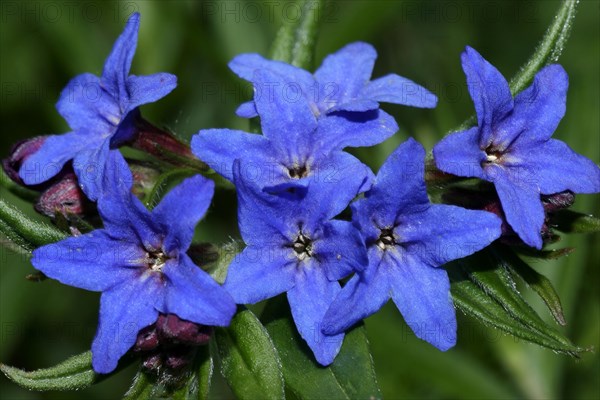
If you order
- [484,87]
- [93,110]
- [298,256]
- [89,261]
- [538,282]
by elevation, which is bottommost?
[538,282]

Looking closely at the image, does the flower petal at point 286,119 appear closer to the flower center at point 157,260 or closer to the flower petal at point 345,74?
the flower petal at point 345,74

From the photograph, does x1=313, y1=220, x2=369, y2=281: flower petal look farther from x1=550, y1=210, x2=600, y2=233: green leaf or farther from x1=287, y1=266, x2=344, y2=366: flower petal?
x1=550, y1=210, x2=600, y2=233: green leaf

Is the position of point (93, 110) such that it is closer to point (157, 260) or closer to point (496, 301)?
point (157, 260)

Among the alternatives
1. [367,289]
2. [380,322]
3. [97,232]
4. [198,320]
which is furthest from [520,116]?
[380,322]

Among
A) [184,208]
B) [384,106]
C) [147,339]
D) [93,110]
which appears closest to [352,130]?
[184,208]

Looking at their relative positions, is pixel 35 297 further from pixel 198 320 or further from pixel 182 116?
pixel 198 320

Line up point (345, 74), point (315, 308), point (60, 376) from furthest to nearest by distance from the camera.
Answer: point (345, 74)
point (60, 376)
point (315, 308)

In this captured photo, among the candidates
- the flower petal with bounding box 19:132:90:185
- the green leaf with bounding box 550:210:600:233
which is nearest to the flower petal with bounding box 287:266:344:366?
the green leaf with bounding box 550:210:600:233
